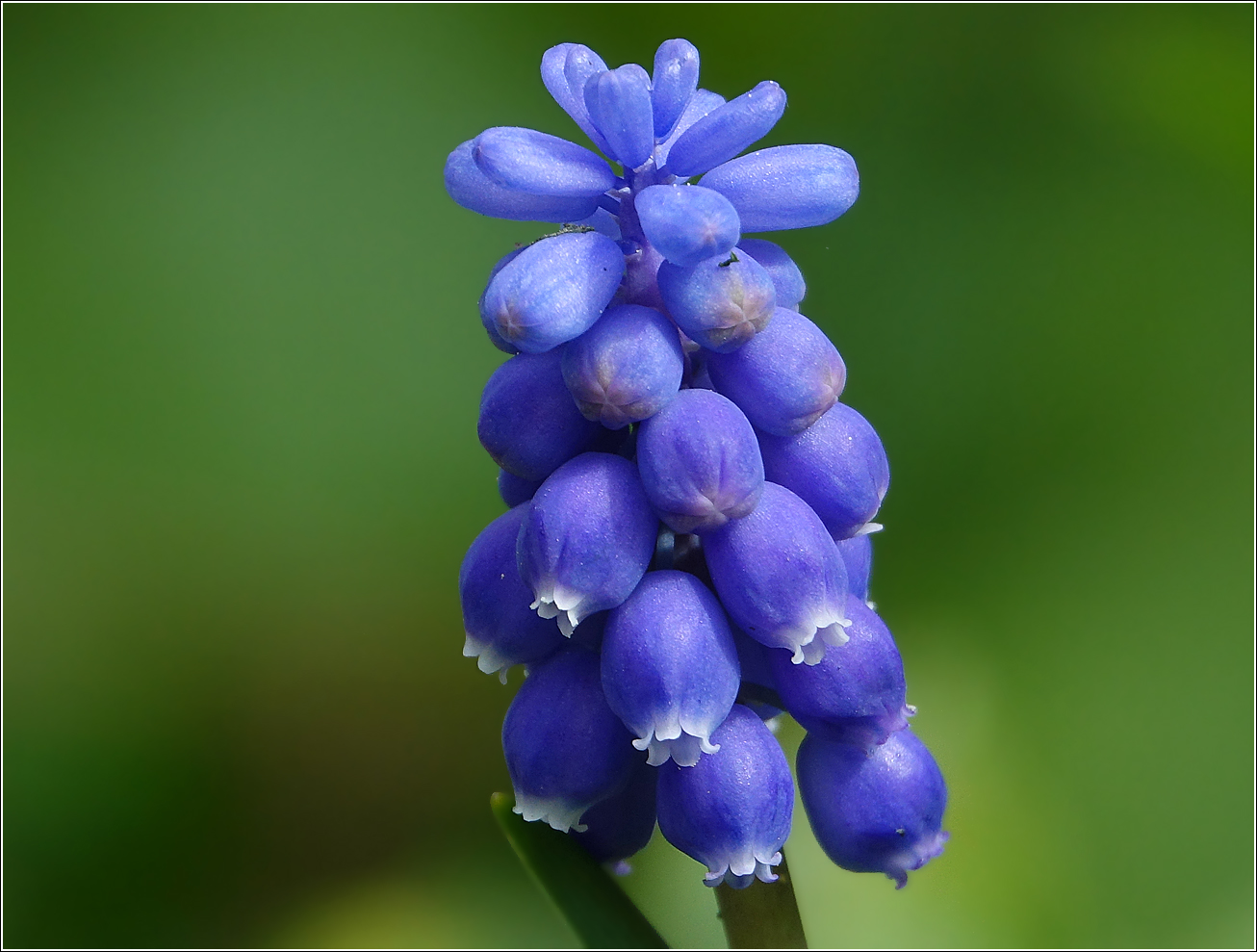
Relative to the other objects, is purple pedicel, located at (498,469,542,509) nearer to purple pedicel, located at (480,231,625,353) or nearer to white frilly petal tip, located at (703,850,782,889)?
purple pedicel, located at (480,231,625,353)

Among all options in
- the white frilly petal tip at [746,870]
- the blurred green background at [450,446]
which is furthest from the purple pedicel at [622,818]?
the blurred green background at [450,446]

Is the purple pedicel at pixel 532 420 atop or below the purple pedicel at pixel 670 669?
atop

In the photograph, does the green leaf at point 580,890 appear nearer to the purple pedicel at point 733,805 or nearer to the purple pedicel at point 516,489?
the purple pedicel at point 733,805

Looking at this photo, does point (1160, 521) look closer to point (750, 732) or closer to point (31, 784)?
point (750, 732)

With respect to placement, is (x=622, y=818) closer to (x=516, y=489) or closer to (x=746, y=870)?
(x=746, y=870)

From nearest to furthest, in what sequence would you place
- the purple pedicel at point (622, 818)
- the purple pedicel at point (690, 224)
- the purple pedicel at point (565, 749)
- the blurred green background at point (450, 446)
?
the purple pedicel at point (690, 224)
the purple pedicel at point (565, 749)
the purple pedicel at point (622, 818)
the blurred green background at point (450, 446)

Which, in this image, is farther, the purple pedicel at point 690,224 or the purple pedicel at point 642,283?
the purple pedicel at point 642,283

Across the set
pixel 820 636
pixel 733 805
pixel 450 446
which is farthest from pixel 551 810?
pixel 450 446

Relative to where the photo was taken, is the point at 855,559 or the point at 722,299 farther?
the point at 855,559
